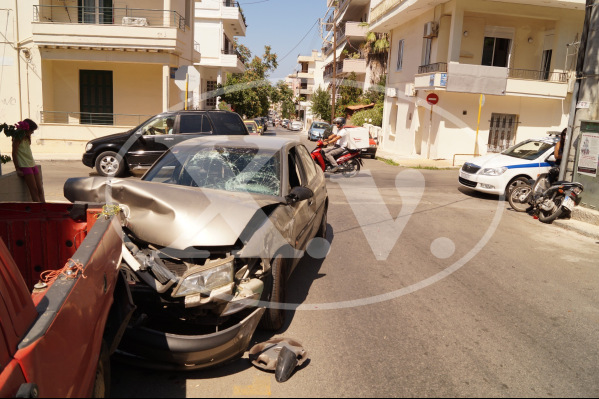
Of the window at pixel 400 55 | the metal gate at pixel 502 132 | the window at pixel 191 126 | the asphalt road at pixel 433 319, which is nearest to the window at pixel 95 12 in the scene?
the window at pixel 191 126

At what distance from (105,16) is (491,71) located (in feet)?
58.6

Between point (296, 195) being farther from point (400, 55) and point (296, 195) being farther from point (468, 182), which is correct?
point (400, 55)

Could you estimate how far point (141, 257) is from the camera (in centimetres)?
369

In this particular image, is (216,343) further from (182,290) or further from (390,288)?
(390,288)

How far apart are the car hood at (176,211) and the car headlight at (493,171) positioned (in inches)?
374

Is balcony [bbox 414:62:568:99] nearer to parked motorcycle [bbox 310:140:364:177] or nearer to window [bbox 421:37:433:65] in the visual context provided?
window [bbox 421:37:433:65]

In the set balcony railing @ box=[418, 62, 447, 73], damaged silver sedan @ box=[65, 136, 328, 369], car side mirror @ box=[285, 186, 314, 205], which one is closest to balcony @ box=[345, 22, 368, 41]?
balcony railing @ box=[418, 62, 447, 73]

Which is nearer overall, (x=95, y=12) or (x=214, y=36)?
(x=95, y=12)

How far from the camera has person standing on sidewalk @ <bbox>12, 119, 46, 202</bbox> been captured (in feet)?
27.0

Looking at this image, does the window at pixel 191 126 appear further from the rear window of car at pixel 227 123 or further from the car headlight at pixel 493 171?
the car headlight at pixel 493 171

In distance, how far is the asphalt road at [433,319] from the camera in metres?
3.73

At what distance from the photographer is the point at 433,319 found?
16.5ft

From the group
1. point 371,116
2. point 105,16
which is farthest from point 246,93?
point 105,16

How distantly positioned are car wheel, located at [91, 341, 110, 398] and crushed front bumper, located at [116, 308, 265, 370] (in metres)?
0.42
